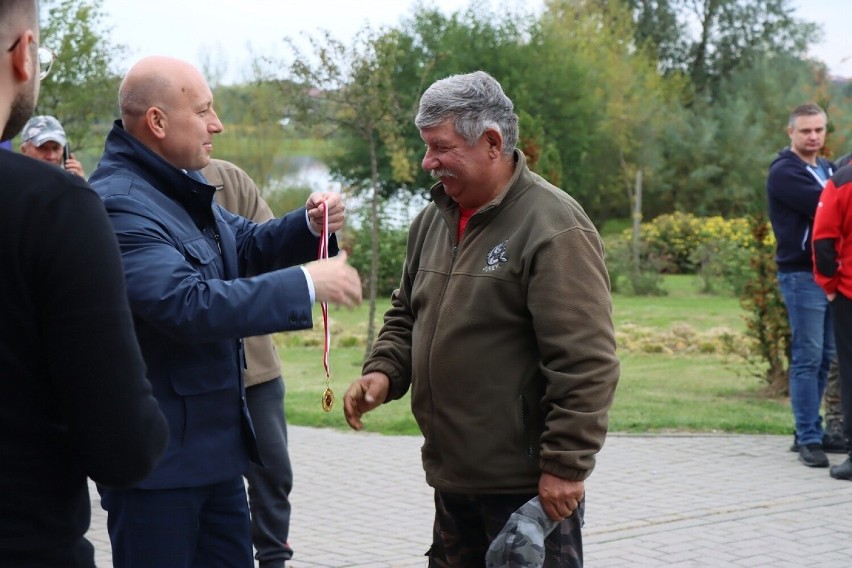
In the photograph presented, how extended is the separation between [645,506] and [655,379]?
17.8 feet

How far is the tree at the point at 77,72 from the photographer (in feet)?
59.6

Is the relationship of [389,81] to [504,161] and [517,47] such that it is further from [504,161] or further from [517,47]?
[517,47]

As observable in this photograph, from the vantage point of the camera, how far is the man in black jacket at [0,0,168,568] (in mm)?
1934

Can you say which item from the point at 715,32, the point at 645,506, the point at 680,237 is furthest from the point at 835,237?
the point at 715,32

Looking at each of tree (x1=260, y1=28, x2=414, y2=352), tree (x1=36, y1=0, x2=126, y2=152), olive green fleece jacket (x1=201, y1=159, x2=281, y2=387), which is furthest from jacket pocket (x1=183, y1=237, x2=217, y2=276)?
tree (x1=36, y1=0, x2=126, y2=152)

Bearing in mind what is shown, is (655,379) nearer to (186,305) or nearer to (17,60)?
(186,305)

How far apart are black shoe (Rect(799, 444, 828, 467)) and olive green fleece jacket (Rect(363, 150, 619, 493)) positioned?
4753mm

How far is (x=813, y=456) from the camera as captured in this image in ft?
25.8

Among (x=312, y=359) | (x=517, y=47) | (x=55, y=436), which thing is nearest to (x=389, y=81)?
(x=312, y=359)

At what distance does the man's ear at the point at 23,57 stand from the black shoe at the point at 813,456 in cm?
683

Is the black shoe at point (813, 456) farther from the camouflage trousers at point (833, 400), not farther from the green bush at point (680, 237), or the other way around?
the green bush at point (680, 237)

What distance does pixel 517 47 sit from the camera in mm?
35531

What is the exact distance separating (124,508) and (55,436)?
1.48 metres

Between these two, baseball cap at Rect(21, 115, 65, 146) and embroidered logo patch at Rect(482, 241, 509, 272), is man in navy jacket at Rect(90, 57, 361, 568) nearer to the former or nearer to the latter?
embroidered logo patch at Rect(482, 241, 509, 272)
